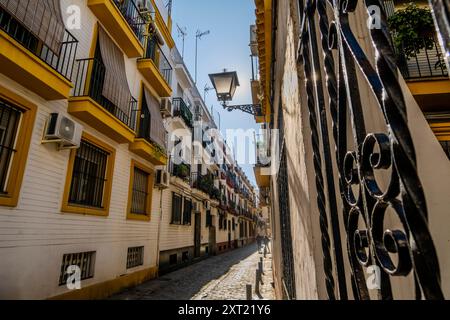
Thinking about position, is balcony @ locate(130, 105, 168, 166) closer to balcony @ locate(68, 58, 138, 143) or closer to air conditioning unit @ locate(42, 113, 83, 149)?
balcony @ locate(68, 58, 138, 143)

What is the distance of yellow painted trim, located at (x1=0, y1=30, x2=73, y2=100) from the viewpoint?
16.3ft

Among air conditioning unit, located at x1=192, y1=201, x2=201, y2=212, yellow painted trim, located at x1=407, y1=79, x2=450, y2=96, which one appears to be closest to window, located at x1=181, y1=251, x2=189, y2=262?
air conditioning unit, located at x1=192, y1=201, x2=201, y2=212

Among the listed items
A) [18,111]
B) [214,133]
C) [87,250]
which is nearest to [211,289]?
[87,250]

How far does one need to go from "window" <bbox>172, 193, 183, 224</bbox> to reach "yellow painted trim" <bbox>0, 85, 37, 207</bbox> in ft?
29.2

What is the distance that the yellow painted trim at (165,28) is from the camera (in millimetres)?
13199

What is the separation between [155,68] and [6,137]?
735cm

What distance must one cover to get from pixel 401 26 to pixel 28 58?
7742mm

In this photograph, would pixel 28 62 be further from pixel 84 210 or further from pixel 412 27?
pixel 412 27

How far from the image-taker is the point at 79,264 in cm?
727

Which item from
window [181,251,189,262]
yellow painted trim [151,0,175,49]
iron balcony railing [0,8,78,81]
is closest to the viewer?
iron balcony railing [0,8,78,81]

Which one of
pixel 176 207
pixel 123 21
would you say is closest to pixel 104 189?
pixel 123 21

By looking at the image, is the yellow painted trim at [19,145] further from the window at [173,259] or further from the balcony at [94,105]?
the window at [173,259]

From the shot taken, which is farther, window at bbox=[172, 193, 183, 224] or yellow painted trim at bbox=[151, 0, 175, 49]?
window at bbox=[172, 193, 183, 224]
